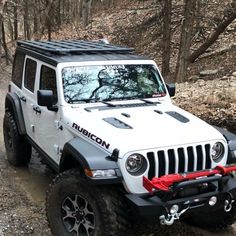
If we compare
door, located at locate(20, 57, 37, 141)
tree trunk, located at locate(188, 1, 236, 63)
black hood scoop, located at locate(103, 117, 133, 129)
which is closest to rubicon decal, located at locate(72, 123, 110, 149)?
black hood scoop, located at locate(103, 117, 133, 129)

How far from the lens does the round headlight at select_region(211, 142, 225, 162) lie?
4.55 meters

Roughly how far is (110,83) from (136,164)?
166 centimetres

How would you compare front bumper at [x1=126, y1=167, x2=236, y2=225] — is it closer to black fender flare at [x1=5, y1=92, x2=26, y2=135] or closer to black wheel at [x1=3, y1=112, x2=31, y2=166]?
black fender flare at [x1=5, y1=92, x2=26, y2=135]

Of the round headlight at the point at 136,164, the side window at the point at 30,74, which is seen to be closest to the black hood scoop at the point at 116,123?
the round headlight at the point at 136,164

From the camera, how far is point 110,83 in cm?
555

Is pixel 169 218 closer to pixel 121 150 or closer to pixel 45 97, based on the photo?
pixel 121 150

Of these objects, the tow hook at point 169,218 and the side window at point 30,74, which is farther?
the side window at point 30,74

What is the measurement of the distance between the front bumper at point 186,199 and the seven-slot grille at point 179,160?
0.73 feet

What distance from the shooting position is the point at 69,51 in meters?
5.78

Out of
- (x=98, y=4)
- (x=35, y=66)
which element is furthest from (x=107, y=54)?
(x=98, y=4)

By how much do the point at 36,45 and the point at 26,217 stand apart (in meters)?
2.60

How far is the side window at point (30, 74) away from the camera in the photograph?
6.36 meters

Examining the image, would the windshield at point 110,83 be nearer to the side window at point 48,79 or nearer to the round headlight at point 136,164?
the side window at point 48,79

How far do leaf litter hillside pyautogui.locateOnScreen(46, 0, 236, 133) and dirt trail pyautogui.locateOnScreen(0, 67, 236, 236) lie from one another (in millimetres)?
3104
